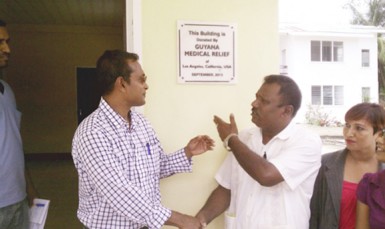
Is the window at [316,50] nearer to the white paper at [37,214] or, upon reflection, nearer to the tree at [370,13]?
the tree at [370,13]

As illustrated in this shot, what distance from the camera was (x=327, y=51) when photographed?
662 inches

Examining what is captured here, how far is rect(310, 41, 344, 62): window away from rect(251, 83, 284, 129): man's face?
15562 mm

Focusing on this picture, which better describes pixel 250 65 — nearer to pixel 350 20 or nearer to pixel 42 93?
pixel 42 93

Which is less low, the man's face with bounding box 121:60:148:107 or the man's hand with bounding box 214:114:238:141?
the man's face with bounding box 121:60:148:107

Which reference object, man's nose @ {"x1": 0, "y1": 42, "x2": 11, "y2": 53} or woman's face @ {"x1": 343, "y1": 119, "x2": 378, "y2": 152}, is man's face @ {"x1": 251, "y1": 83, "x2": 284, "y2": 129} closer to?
woman's face @ {"x1": 343, "y1": 119, "x2": 378, "y2": 152}

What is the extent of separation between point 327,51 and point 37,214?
54.3 ft

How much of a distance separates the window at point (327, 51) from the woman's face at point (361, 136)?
15.5 m

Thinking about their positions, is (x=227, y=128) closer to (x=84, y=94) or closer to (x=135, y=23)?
(x=135, y=23)

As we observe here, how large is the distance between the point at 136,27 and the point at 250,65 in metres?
0.69

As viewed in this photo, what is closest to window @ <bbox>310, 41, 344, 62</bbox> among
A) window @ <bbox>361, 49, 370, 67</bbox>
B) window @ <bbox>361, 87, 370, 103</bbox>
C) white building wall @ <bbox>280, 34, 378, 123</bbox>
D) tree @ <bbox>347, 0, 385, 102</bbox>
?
white building wall @ <bbox>280, 34, 378, 123</bbox>

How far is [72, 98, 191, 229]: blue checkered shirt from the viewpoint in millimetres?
1509

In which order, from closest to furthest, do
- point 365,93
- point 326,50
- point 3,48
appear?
point 3,48 < point 326,50 < point 365,93

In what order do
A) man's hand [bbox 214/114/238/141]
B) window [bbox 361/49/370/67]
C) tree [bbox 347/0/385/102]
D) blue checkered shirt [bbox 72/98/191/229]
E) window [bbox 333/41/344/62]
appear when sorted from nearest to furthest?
blue checkered shirt [bbox 72/98/191/229]
man's hand [bbox 214/114/238/141]
window [bbox 333/41/344/62]
window [bbox 361/49/370/67]
tree [bbox 347/0/385/102]

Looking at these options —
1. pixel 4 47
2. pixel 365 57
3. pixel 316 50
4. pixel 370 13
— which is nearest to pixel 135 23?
pixel 4 47
